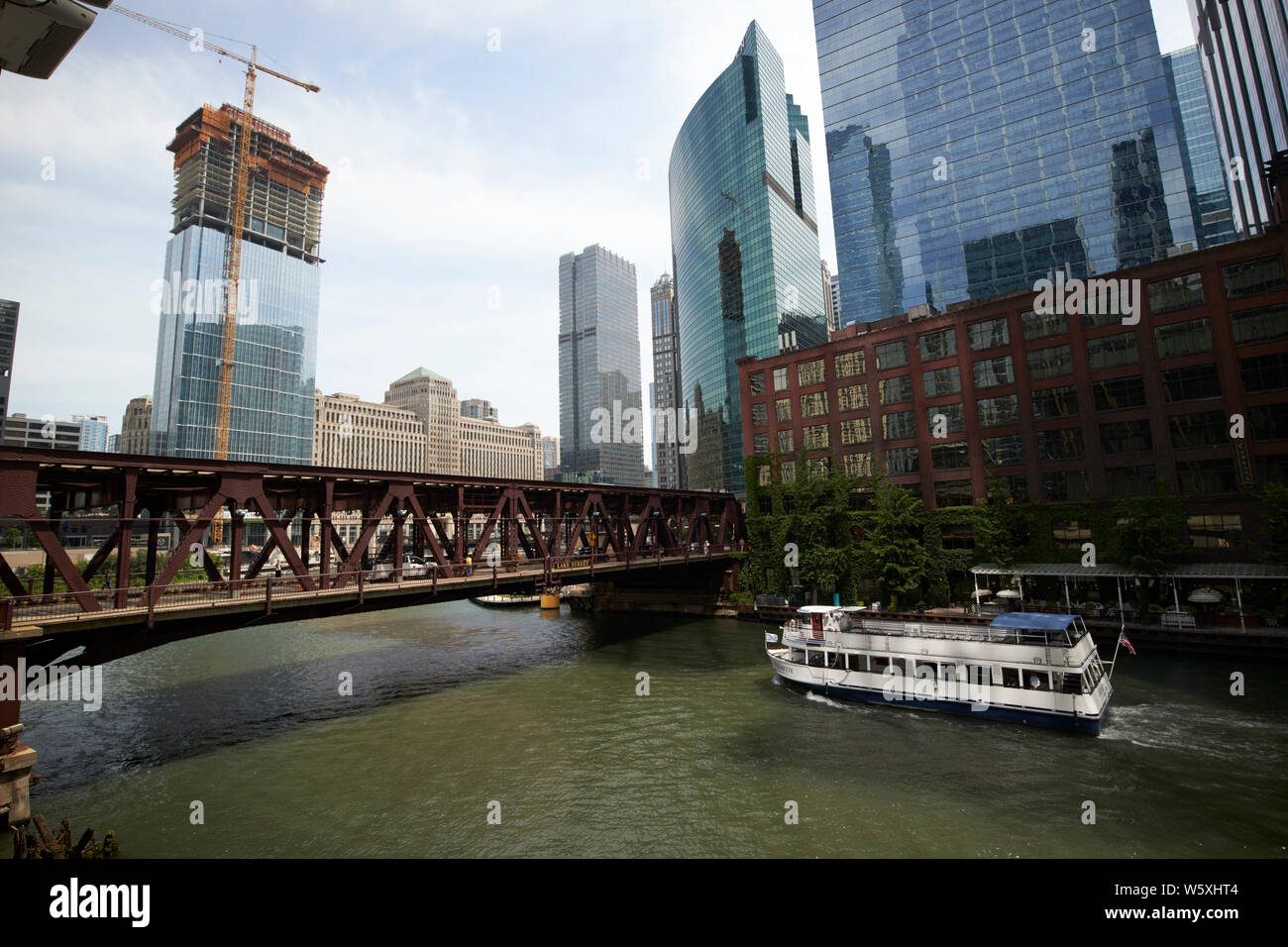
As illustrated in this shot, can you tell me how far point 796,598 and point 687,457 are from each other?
459 feet

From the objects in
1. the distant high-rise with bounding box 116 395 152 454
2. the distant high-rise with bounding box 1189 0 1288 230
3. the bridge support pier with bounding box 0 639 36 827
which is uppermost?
the distant high-rise with bounding box 1189 0 1288 230

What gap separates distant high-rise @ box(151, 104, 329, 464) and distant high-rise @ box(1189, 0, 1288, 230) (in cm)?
23690

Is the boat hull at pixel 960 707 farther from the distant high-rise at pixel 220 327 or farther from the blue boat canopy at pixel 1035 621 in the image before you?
the distant high-rise at pixel 220 327

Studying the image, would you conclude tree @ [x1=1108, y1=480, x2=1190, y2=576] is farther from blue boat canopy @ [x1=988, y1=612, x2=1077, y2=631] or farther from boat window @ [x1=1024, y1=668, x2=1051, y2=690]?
boat window @ [x1=1024, y1=668, x2=1051, y2=690]

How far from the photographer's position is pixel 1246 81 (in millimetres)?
139750

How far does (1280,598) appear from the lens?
37969mm

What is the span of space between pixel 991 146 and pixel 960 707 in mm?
115149

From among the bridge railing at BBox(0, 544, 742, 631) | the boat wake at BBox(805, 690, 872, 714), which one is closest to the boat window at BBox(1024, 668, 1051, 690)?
the boat wake at BBox(805, 690, 872, 714)

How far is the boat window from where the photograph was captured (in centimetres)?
2717

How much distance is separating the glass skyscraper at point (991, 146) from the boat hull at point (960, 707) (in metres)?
86.4

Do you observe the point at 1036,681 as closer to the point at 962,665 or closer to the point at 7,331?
the point at 962,665

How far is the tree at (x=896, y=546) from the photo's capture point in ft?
169

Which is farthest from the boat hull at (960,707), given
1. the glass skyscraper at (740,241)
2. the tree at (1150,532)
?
the glass skyscraper at (740,241)
